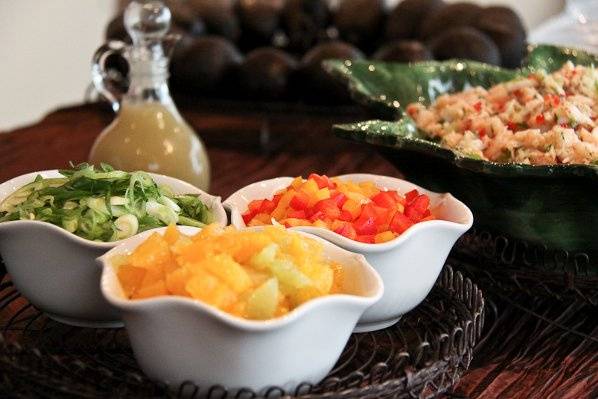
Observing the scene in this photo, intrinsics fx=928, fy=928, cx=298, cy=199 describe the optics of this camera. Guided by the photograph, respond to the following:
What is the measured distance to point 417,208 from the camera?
1.04 metres

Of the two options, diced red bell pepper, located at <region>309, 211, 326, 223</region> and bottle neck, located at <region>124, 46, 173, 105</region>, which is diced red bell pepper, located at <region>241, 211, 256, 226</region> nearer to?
diced red bell pepper, located at <region>309, 211, 326, 223</region>

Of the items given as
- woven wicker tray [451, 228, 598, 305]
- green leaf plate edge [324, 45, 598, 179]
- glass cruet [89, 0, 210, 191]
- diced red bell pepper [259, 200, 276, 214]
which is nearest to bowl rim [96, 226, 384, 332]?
diced red bell pepper [259, 200, 276, 214]

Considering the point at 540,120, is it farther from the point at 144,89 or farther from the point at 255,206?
the point at 144,89

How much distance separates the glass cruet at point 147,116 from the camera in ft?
4.58

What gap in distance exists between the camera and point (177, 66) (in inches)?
83.4

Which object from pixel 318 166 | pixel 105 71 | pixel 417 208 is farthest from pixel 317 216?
pixel 318 166

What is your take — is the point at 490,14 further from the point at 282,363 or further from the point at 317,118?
the point at 282,363

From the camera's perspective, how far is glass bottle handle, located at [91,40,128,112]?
145 centimetres

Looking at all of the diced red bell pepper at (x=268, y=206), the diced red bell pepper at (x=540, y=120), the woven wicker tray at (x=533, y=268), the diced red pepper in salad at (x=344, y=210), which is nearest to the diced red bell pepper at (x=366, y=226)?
the diced red pepper in salad at (x=344, y=210)

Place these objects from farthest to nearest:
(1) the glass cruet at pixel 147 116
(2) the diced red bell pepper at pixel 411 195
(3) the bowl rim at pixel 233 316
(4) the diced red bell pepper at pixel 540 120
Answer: (1) the glass cruet at pixel 147 116 < (4) the diced red bell pepper at pixel 540 120 < (2) the diced red bell pepper at pixel 411 195 < (3) the bowl rim at pixel 233 316

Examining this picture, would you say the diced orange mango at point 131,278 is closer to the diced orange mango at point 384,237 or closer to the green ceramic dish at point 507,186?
the diced orange mango at point 384,237

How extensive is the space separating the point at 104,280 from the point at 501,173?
0.47 meters

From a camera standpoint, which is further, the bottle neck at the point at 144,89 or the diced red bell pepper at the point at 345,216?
the bottle neck at the point at 144,89

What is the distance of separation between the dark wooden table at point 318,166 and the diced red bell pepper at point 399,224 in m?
0.17
